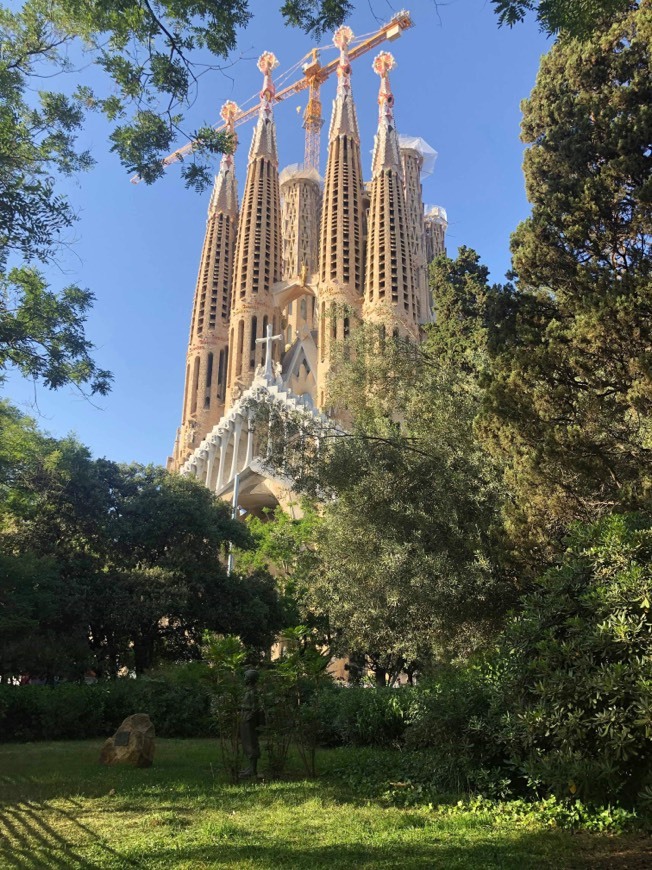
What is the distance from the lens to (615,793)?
4457 millimetres

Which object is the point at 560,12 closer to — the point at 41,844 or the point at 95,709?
the point at 41,844

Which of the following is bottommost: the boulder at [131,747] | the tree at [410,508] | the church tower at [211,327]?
the boulder at [131,747]

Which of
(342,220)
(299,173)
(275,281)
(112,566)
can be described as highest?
(299,173)

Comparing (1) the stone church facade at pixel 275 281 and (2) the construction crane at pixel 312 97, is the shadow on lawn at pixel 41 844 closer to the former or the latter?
(1) the stone church facade at pixel 275 281

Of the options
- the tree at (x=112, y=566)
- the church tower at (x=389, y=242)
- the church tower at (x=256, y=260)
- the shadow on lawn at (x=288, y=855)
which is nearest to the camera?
the shadow on lawn at (x=288, y=855)

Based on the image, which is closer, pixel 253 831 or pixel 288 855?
pixel 288 855

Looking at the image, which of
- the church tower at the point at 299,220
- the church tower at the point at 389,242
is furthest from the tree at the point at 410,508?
the church tower at the point at 299,220

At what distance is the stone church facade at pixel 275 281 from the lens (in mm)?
42000

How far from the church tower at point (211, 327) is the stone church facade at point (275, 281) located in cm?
10

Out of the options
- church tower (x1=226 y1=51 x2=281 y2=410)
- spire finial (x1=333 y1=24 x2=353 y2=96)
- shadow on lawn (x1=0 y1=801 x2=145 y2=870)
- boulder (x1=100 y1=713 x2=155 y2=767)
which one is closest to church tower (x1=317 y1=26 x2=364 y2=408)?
spire finial (x1=333 y1=24 x2=353 y2=96)

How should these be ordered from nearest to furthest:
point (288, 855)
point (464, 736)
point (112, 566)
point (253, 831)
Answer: point (288, 855) → point (253, 831) → point (464, 736) → point (112, 566)

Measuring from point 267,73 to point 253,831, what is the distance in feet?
218

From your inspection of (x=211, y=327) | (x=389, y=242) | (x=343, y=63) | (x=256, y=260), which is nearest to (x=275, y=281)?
(x=256, y=260)

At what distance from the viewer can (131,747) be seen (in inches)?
306
